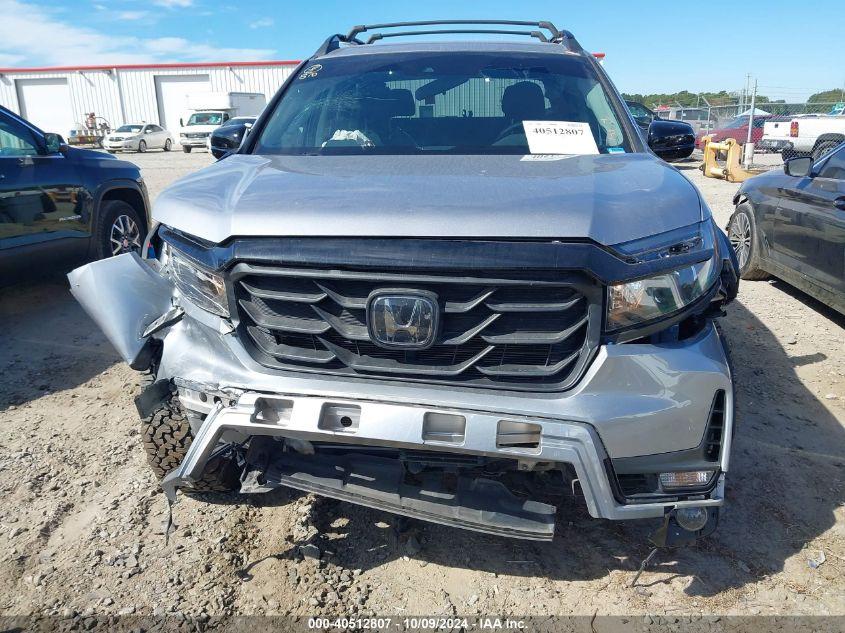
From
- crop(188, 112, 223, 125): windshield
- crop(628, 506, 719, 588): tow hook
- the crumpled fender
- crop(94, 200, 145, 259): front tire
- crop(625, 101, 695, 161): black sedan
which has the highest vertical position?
crop(188, 112, 223, 125): windshield

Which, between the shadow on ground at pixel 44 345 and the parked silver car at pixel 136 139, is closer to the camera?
the shadow on ground at pixel 44 345

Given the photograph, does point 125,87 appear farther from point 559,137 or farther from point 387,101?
point 559,137

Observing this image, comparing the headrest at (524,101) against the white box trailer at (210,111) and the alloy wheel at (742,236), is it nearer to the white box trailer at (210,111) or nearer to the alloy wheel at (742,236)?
the alloy wheel at (742,236)

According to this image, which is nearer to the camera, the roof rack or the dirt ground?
the dirt ground

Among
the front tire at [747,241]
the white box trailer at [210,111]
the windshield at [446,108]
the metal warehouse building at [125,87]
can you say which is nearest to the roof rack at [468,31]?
the windshield at [446,108]

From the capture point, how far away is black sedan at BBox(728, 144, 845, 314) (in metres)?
4.80

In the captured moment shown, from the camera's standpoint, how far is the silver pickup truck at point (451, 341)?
6.29 feet

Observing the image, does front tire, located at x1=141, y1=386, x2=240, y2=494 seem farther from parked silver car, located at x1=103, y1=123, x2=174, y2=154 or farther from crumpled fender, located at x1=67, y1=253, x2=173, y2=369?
parked silver car, located at x1=103, y1=123, x2=174, y2=154

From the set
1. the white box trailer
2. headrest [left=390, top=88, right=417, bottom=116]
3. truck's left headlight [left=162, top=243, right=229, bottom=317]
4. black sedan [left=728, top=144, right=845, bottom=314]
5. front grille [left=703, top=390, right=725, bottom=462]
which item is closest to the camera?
front grille [left=703, top=390, right=725, bottom=462]

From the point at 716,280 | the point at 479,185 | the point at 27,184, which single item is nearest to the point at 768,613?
the point at 716,280

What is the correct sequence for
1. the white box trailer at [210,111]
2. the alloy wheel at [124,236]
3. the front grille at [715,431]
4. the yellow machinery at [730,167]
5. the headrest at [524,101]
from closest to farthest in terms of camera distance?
the front grille at [715,431]
the headrest at [524,101]
the alloy wheel at [124,236]
the yellow machinery at [730,167]
the white box trailer at [210,111]

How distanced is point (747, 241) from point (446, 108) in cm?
441

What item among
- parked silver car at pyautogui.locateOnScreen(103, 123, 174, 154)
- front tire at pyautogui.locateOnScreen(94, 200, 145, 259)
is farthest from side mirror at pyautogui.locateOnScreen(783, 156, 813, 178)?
parked silver car at pyautogui.locateOnScreen(103, 123, 174, 154)

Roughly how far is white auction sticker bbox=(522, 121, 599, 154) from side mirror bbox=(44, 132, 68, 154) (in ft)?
13.7
